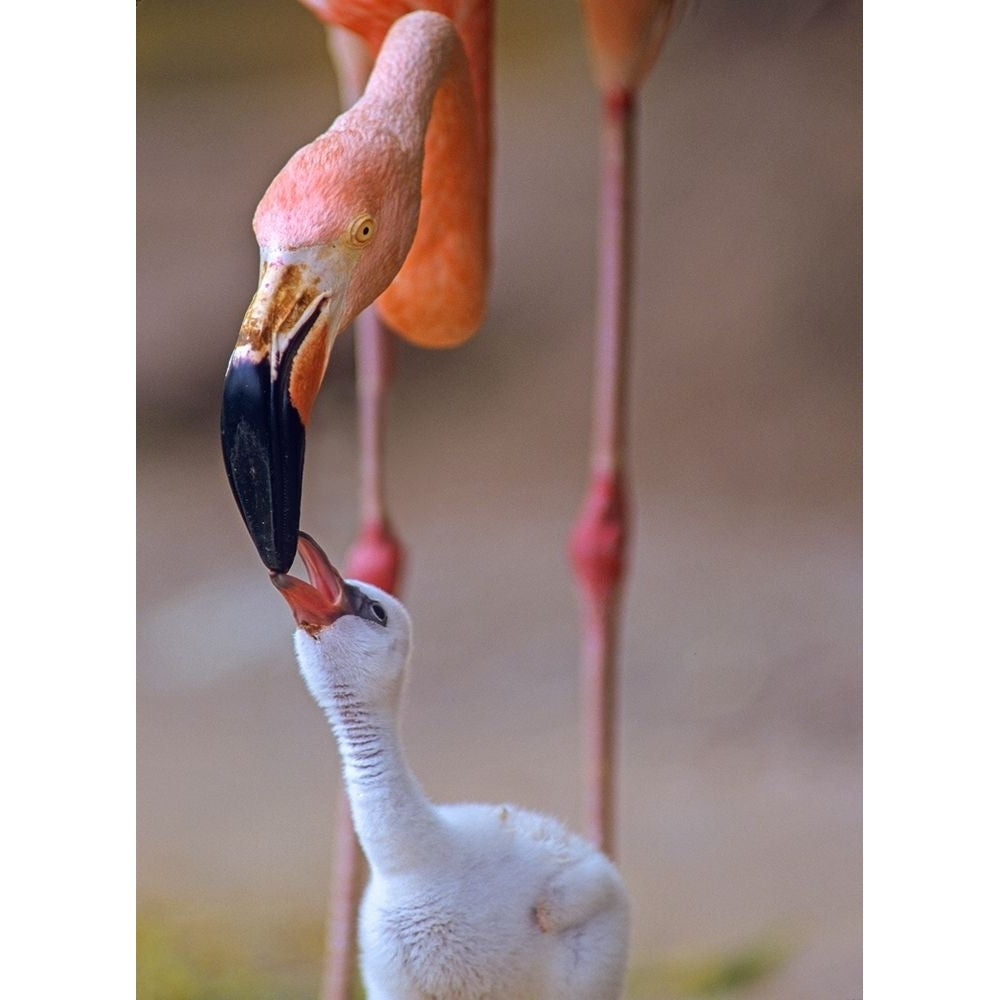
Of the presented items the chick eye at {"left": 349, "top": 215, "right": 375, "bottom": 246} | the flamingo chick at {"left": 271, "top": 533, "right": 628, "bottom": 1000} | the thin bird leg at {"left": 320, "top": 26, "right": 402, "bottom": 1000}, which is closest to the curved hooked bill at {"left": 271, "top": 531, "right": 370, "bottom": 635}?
the flamingo chick at {"left": 271, "top": 533, "right": 628, "bottom": 1000}

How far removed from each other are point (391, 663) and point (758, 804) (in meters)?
0.61

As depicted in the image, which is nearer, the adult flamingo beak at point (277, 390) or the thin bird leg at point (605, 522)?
the adult flamingo beak at point (277, 390)

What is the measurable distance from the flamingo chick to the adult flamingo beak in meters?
0.04

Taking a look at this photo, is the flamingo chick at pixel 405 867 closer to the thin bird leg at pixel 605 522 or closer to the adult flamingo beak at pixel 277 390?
the adult flamingo beak at pixel 277 390

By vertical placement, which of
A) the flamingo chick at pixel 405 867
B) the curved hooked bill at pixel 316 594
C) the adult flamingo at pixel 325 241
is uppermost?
the adult flamingo at pixel 325 241

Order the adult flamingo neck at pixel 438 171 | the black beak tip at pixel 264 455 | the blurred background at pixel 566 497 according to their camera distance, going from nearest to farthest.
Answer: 1. the black beak tip at pixel 264 455
2. the adult flamingo neck at pixel 438 171
3. the blurred background at pixel 566 497

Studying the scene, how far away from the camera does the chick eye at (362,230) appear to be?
122 cm

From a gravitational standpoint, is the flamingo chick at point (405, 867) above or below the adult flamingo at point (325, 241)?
below

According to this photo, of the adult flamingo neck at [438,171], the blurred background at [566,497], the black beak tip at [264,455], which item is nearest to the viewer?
the black beak tip at [264,455]

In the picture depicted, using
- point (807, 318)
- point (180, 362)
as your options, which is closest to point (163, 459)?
point (180, 362)

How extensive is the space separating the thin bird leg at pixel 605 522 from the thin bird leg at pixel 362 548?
21cm

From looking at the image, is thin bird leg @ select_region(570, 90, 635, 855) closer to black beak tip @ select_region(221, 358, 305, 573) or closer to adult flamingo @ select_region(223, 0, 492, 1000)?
adult flamingo @ select_region(223, 0, 492, 1000)

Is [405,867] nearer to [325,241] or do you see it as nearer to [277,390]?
[277,390]

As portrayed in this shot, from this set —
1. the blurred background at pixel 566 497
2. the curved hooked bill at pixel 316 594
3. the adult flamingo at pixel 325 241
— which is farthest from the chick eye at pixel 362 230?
the blurred background at pixel 566 497
